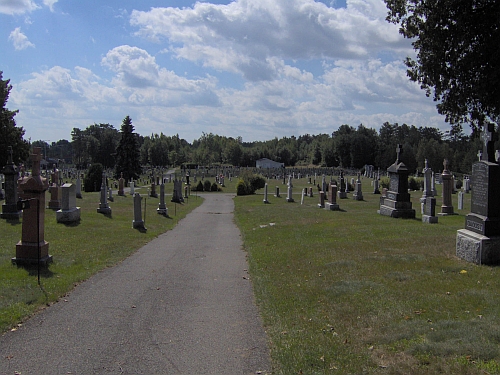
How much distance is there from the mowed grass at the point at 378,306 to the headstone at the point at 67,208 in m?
8.51

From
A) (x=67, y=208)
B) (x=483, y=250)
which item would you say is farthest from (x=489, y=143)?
(x=67, y=208)

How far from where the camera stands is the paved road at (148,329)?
507 cm

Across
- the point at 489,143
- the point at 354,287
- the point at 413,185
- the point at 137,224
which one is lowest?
the point at 137,224

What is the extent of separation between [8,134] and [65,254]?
42139 millimetres

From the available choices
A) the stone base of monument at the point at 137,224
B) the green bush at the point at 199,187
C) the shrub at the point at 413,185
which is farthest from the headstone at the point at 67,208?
the green bush at the point at 199,187

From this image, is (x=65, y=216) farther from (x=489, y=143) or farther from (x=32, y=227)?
(x=489, y=143)

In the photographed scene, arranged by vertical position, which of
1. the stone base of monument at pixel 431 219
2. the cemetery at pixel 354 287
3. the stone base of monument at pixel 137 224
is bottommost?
the stone base of monument at pixel 137 224

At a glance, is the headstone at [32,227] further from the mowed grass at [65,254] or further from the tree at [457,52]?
the tree at [457,52]

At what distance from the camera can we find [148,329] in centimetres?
623

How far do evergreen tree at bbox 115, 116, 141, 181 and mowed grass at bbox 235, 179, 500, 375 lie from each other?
50995 mm

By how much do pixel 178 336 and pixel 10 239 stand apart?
953cm

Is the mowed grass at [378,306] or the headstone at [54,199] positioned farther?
the headstone at [54,199]

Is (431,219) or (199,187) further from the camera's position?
(199,187)

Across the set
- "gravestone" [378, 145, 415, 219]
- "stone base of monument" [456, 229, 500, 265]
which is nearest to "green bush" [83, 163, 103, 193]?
"gravestone" [378, 145, 415, 219]
